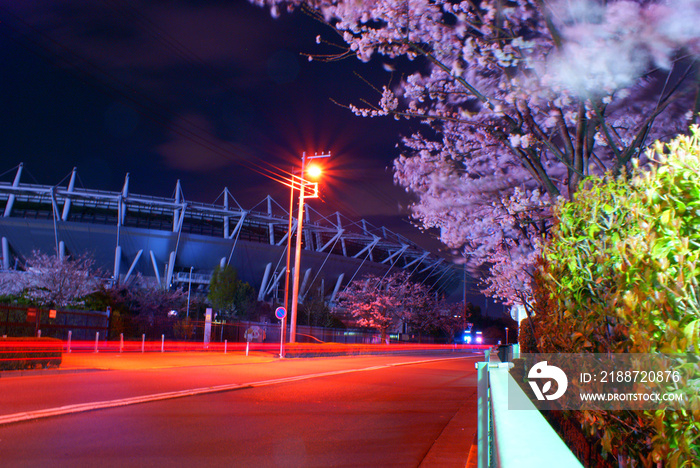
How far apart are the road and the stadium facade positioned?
4940cm

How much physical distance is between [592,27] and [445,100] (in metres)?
4.25

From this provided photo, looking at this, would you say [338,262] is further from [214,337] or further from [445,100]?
[445,100]

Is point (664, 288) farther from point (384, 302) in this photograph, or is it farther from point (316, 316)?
point (384, 302)

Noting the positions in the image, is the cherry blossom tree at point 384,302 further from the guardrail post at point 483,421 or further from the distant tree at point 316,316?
the guardrail post at point 483,421

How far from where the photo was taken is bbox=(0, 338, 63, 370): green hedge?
15.0 meters

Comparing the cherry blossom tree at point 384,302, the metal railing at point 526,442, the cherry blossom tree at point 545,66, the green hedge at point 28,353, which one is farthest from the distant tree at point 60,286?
the metal railing at point 526,442

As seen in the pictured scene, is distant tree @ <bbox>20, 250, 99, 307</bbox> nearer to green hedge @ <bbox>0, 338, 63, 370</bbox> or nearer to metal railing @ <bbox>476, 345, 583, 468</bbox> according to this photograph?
green hedge @ <bbox>0, 338, 63, 370</bbox>

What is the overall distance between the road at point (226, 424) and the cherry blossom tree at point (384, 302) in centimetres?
4653

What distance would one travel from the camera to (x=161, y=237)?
2667 inches

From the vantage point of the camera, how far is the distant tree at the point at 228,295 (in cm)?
5581

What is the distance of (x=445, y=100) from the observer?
1048cm

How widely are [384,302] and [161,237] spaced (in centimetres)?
2990

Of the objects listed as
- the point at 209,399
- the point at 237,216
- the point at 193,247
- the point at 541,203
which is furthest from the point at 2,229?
the point at 541,203
